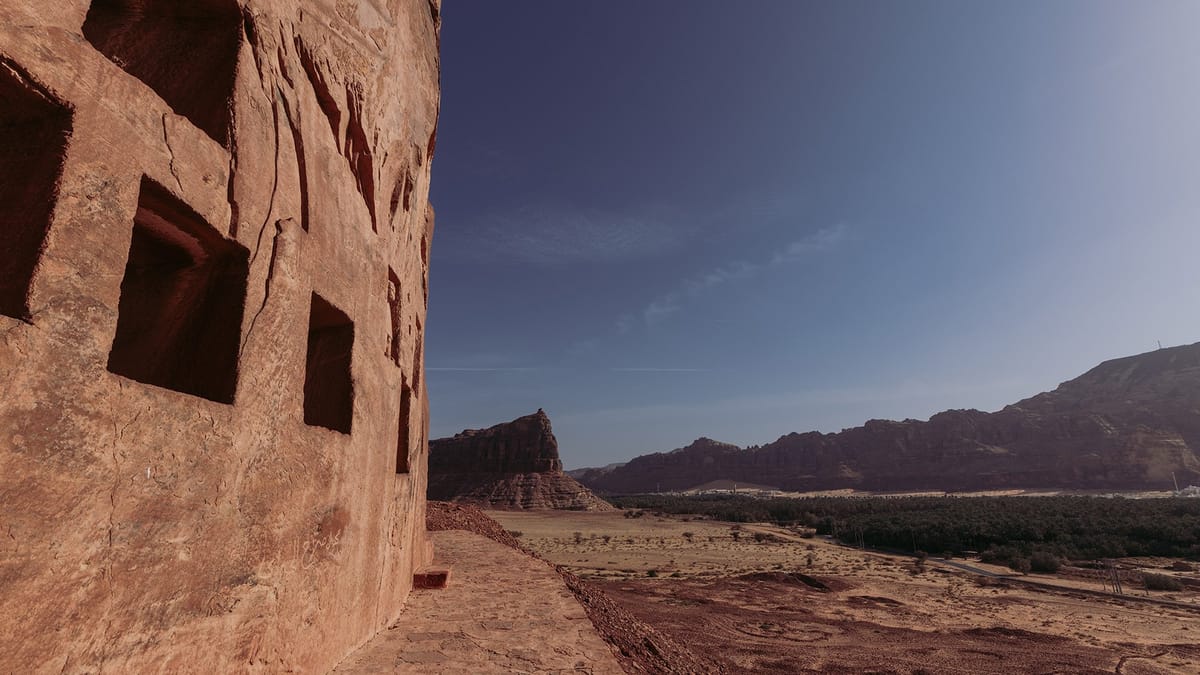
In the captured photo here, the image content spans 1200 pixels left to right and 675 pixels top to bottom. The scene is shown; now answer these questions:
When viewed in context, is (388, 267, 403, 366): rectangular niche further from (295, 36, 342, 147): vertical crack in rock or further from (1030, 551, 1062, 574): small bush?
(1030, 551, 1062, 574): small bush

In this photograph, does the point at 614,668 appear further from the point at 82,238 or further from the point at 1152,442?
the point at 1152,442

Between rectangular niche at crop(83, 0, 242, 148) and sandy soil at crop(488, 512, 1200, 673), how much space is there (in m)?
12.2

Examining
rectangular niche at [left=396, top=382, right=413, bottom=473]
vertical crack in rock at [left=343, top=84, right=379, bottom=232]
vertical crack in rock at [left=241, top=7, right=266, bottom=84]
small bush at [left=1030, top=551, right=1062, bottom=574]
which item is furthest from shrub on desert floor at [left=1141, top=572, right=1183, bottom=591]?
vertical crack in rock at [left=241, top=7, right=266, bottom=84]

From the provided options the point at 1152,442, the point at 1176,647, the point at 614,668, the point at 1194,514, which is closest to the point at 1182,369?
the point at 1152,442

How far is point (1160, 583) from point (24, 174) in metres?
32.1

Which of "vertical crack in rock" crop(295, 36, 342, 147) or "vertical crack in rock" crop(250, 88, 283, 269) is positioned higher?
"vertical crack in rock" crop(295, 36, 342, 147)

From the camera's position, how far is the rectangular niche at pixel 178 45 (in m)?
3.48

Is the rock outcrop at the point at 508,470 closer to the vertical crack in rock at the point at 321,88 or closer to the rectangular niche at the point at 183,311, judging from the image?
the vertical crack in rock at the point at 321,88

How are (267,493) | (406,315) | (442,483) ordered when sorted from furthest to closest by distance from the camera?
(442,483) → (406,315) → (267,493)

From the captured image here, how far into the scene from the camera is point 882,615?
17.2 metres

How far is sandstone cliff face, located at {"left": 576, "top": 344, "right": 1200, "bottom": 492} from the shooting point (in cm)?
8075

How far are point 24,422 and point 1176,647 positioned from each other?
2151 cm

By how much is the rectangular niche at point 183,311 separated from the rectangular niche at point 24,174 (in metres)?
0.78

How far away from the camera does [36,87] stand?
7.53 ft
